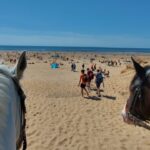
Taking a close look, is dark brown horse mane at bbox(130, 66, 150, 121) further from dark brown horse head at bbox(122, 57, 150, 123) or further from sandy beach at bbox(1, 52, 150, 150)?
sandy beach at bbox(1, 52, 150, 150)

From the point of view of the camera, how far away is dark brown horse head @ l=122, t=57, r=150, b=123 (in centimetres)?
390

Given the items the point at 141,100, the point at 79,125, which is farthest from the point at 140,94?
the point at 79,125

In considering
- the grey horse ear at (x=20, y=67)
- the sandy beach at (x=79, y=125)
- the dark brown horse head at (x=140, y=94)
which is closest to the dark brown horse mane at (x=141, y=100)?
the dark brown horse head at (x=140, y=94)

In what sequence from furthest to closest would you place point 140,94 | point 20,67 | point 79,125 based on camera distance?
1. point 79,125
2. point 140,94
3. point 20,67

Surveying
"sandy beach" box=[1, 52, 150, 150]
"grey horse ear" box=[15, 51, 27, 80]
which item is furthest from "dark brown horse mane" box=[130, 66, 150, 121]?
"sandy beach" box=[1, 52, 150, 150]

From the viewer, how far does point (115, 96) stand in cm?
1641

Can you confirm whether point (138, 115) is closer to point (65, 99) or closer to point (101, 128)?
point (101, 128)

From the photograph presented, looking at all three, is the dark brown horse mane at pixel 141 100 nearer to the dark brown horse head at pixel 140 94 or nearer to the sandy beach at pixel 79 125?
the dark brown horse head at pixel 140 94

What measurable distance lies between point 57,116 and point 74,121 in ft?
2.99

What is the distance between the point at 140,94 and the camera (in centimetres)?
399

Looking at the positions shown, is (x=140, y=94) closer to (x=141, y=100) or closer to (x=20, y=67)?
(x=141, y=100)

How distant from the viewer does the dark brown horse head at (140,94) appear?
390cm

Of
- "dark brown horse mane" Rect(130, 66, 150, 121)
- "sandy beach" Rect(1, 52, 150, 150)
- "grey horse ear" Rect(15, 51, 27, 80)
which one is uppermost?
"grey horse ear" Rect(15, 51, 27, 80)

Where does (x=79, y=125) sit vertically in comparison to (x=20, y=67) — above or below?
below
